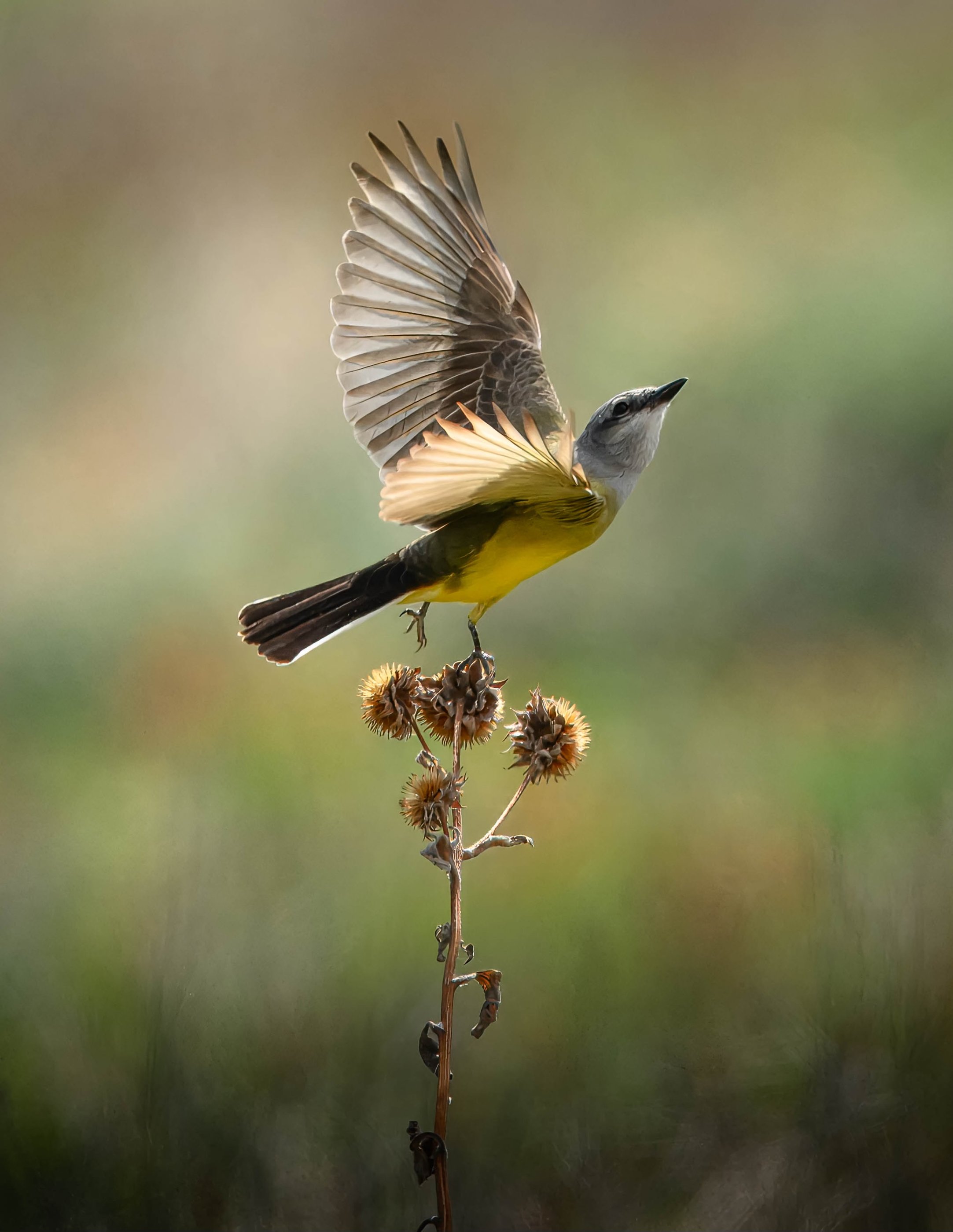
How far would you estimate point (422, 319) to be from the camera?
2297 millimetres

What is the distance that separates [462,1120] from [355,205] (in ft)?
7.11

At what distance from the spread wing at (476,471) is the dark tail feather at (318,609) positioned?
0.26 metres

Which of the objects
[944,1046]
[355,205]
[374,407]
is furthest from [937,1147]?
[355,205]

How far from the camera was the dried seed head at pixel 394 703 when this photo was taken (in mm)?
1572

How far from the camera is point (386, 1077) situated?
9.17 feet

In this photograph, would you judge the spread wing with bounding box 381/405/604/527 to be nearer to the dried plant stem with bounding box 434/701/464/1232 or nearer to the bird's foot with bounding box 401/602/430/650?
the bird's foot with bounding box 401/602/430/650

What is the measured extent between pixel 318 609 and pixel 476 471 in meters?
0.52

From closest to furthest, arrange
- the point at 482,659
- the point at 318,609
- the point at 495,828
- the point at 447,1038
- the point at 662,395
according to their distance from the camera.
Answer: the point at 447,1038 → the point at 495,828 → the point at 482,659 → the point at 318,609 → the point at 662,395

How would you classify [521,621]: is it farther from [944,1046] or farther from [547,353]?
[944,1046]

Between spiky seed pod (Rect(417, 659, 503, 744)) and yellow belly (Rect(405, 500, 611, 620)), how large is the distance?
0.37 m

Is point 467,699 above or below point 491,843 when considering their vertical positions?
above

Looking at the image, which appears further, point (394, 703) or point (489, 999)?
point (394, 703)

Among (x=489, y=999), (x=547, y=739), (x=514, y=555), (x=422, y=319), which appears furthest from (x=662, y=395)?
(x=489, y=999)

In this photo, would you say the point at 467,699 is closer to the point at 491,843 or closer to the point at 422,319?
the point at 491,843
